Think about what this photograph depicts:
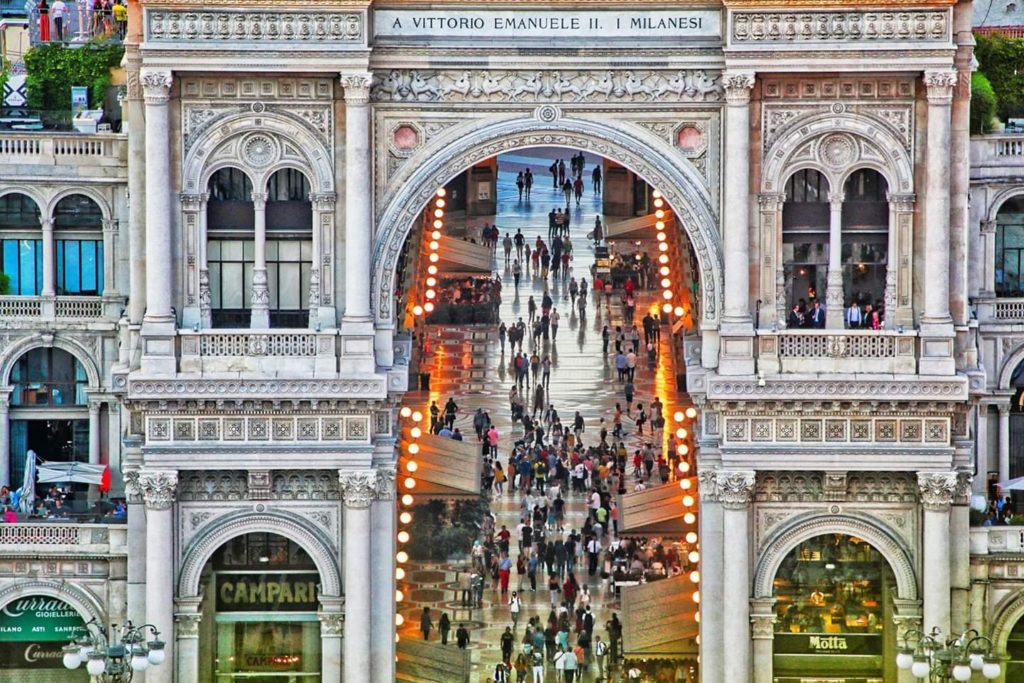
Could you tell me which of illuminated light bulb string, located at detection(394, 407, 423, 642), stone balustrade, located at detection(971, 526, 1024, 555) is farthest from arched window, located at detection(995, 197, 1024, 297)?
illuminated light bulb string, located at detection(394, 407, 423, 642)

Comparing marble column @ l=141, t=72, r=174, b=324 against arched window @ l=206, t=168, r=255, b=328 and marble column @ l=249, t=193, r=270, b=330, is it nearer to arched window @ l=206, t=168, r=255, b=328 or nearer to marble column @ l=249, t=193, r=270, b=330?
arched window @ l=206, t=168, r=255, b=328

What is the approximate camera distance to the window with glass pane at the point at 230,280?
85562 mm

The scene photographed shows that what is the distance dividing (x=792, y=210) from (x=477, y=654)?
54.7 ft

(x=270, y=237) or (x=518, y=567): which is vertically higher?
(x=270, y=237)

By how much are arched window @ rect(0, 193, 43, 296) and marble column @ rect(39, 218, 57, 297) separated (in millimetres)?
319

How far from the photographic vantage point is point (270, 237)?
280ft

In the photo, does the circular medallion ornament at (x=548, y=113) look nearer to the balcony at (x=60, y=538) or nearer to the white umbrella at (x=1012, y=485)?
the balcony at (x=60, y=538)

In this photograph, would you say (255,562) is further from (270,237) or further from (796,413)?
(796,413)

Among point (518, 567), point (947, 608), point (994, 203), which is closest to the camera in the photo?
point (947, 608)

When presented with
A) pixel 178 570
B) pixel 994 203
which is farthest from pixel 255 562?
pixel 994 203

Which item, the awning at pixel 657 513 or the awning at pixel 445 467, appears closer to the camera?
the awning at pixel 657 513

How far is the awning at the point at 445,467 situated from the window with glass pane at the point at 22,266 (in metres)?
11.7

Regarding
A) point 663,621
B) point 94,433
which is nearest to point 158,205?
point 94,433

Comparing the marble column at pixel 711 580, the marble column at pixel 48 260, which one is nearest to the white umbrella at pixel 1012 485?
the marble column at pixel 711 580
